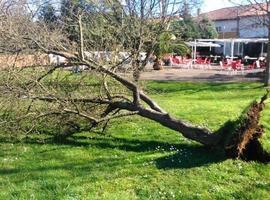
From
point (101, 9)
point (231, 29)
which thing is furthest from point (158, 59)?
point (231, 29)

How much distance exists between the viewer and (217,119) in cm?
1131

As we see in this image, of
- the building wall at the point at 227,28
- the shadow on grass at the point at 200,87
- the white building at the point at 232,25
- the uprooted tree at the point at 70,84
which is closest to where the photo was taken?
the uprooted tree at the point at 70,84

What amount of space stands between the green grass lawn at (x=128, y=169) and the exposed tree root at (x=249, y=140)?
7.0 inches

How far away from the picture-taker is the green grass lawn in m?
6.53

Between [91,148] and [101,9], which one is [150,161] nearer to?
[91,148]

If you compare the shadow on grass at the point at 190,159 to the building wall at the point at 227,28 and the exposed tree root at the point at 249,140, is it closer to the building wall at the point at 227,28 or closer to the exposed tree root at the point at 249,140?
the exposed tree root at the point at 249,140

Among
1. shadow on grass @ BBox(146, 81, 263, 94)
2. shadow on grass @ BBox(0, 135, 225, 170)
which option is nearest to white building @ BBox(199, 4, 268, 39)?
shadow on grass @ BBox(146, 81, 263, 94)

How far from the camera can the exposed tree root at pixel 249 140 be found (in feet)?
25.1

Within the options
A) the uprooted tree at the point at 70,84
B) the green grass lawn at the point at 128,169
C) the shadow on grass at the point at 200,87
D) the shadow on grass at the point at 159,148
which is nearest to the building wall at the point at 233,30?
the shadow on grass at the point at 200,87

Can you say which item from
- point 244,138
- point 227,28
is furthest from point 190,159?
point 227,28

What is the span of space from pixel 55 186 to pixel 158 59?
2702 cm

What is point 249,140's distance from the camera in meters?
7.82

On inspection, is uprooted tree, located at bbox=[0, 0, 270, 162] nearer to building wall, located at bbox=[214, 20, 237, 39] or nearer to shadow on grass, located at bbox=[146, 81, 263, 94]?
shadow on grass, located at bbox=[146, 81, 263, 94]

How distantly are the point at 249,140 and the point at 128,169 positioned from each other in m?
2.01
